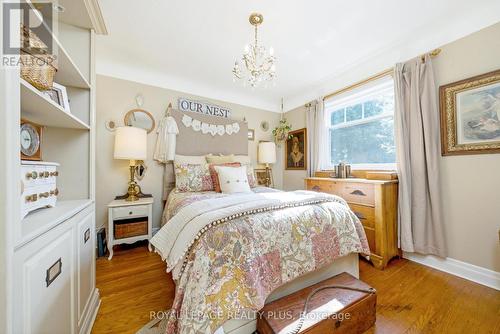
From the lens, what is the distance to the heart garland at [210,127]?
286 cm

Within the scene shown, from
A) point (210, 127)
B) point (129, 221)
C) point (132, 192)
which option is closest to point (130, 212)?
point (129, 221)

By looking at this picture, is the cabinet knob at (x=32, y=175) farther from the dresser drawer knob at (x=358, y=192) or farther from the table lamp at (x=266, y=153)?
the table lamp at (x=266, y=153)

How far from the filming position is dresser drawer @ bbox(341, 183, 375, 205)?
2027mm

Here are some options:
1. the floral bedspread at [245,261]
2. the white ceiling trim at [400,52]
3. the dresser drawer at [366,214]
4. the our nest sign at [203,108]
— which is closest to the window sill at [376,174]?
the dresser drawer at [366,214]

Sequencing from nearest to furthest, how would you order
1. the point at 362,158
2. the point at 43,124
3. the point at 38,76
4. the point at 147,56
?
the point at 38,76 → the point at 43,124 → the point at 147,56 → the point at 362,158

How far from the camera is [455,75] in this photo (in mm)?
1790

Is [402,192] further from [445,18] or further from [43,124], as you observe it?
[43,124]

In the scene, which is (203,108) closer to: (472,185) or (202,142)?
(202,142)

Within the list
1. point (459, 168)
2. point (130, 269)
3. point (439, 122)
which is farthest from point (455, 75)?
point (130, 269)

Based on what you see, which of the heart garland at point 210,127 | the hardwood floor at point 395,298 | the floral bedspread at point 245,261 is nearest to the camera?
the floral bedspread at point 245,261

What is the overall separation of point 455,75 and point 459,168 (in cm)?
90

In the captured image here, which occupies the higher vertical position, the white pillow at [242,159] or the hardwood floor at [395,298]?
the white pillow at [242,159]

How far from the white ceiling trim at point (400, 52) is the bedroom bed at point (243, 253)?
2009mm

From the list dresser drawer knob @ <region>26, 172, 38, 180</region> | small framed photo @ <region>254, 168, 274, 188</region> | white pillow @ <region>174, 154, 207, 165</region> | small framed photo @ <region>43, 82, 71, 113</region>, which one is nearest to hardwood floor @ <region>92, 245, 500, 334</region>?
dresser drawer knob @ <region>26, 172, 38, 180</region>
